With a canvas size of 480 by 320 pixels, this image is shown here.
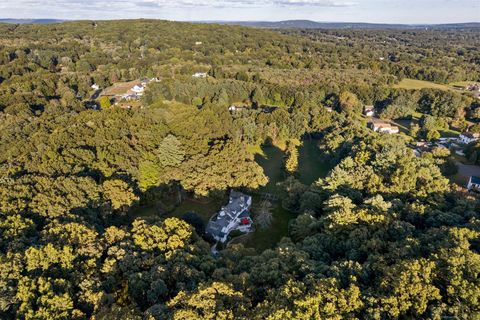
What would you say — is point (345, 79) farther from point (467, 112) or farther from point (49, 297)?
point (49, 297)

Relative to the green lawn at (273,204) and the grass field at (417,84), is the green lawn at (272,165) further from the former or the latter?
the grass field at (417,84)

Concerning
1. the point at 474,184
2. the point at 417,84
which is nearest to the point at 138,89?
the point at 474,184

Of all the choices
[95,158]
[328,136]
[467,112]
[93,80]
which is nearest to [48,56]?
[93,80]

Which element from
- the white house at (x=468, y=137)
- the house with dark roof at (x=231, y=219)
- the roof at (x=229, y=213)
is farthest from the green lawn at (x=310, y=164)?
the white house at (x=468, y=137)

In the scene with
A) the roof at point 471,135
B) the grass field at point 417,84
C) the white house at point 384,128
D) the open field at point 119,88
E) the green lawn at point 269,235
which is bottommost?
the green lawn at point 269,235

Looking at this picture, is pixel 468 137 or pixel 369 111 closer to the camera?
pixel 468 137

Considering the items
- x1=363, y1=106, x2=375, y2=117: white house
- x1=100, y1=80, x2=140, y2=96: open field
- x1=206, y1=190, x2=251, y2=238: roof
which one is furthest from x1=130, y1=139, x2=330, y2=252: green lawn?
x1=100, y1=80, x2=140, y2=96: open field

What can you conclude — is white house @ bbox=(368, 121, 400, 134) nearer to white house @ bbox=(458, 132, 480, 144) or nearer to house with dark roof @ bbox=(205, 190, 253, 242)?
white house @ bbox=(458, 132, 480, 144)

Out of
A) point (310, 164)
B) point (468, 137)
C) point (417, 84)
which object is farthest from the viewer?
point (417, 84)

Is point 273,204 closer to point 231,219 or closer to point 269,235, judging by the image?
point 269,235
